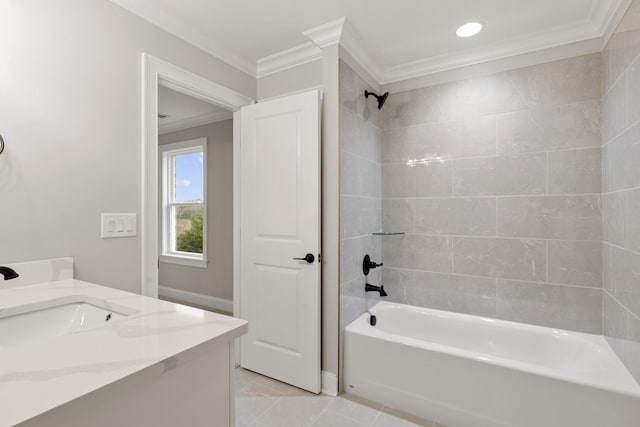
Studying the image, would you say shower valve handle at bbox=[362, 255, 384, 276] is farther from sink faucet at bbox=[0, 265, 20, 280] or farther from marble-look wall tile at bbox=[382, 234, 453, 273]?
sink faucet at bbox=[0, 265, 20, 280]

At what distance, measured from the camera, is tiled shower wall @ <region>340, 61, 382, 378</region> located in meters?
2.19

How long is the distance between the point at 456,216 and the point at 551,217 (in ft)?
1.99

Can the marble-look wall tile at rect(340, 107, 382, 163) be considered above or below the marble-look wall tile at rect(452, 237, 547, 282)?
above

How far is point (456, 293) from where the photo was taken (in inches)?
98.0

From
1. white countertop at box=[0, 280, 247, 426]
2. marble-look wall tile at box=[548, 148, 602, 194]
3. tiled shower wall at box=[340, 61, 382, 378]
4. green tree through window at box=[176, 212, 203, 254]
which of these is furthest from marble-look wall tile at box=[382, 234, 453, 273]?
green tree through window at box=[176, 212, 203, 254]

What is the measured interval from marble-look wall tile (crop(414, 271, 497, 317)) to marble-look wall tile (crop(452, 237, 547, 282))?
0.08 metres

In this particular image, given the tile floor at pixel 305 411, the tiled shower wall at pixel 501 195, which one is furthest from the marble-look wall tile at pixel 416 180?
the tile floor at pixel 305 411

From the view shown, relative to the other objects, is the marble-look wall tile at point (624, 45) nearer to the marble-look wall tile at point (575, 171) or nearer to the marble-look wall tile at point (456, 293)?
the marble-look wall tile at point (575, 171)

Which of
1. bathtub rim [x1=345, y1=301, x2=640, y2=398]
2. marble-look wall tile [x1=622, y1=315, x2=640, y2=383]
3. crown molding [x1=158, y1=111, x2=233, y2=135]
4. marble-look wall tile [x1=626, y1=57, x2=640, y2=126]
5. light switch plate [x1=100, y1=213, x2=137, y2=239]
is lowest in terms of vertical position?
bathtub rim [x1=345, y1=301, x2=640, y2=398]

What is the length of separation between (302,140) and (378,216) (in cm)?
101

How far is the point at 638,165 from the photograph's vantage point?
4.81 feet

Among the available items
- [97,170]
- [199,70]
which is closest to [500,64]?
[199,70]

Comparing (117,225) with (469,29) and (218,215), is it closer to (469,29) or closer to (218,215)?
(218,215)

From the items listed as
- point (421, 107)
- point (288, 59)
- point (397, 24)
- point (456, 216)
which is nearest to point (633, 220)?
point (456, 216)
